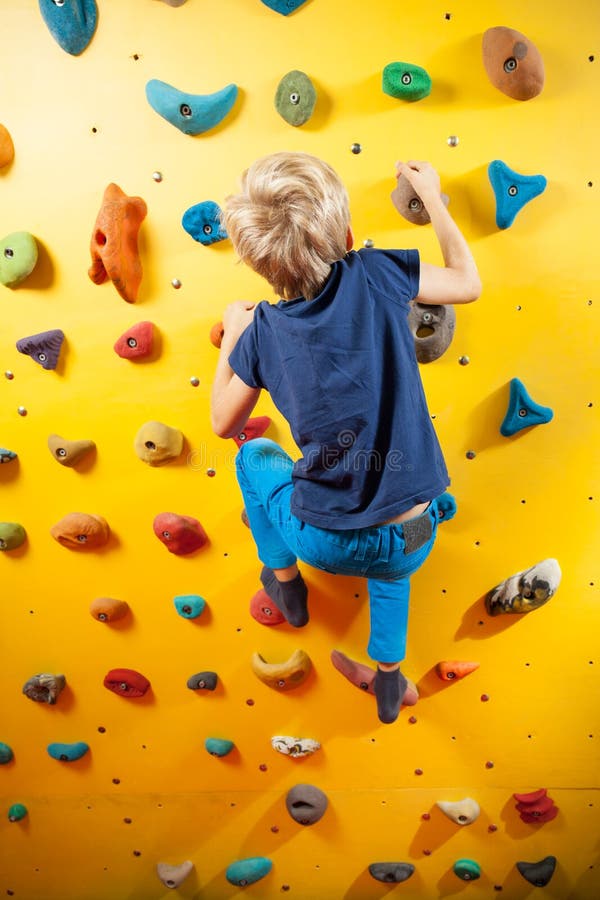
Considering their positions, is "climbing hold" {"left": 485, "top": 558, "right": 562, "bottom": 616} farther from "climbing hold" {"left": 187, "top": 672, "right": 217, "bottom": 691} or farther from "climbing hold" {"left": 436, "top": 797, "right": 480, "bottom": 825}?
"climbing hold" {"left": 187, "top": 672, "right": 217, "bottom": 691}

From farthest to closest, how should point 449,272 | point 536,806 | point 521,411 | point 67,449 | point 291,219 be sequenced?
point 536,806 < point 67,449 < point 521,411 < point 449,272 < point 291,219

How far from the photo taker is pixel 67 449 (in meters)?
1.36

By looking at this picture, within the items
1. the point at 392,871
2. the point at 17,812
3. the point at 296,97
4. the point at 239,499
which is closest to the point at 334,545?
the point at 239,499

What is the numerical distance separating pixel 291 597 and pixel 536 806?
790 mm

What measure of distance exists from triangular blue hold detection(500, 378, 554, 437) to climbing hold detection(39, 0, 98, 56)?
105 cm

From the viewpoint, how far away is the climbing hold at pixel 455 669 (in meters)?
1.41

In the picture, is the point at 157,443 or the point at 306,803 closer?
the point at 157,443

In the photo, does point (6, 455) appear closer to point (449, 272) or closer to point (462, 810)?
A: point (449, 272)

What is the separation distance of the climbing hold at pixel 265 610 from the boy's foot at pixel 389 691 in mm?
252

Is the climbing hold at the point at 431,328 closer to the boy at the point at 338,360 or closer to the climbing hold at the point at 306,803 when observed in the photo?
the boy at the point at 338,360

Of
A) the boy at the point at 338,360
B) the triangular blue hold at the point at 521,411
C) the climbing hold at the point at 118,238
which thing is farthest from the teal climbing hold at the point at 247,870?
the climbing hold at the point at 118,238

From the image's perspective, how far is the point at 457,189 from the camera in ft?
3.91

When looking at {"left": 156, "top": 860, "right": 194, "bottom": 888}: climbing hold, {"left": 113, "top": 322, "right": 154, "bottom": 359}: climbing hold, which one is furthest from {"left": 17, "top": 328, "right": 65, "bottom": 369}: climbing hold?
{"left": 156, "top": 860, "right": 194, "bottom": 888}: climbing hold

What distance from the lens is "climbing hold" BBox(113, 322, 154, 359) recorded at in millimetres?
1287
